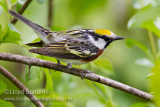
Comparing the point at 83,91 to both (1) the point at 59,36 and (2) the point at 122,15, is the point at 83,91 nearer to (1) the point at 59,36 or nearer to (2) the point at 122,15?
(1) the point at 59,36

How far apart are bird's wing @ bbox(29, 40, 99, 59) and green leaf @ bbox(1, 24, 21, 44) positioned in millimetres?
571

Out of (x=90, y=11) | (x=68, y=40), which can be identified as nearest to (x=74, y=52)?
(x=68, y=40)

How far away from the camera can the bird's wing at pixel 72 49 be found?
3210mm

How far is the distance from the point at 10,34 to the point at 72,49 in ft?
3.91

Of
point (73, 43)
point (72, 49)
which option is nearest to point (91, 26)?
point (73, 43)

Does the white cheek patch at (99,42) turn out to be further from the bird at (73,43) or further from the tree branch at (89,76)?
the tree branch at (89,76)

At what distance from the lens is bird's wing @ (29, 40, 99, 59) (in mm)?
3210

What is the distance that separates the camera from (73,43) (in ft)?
11.9

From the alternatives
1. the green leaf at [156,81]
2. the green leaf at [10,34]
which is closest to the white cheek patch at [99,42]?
the green leaf at [10,34]

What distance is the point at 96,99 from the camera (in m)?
3.28

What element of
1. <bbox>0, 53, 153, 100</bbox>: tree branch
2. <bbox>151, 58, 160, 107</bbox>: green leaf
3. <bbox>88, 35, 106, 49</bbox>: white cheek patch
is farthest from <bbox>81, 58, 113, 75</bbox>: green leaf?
<bbox>151, 58, 160, 107</bbox>: green leaf

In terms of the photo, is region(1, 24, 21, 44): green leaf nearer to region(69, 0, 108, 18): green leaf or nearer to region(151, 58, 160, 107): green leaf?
region(151, 58, 160, 107): green leaf

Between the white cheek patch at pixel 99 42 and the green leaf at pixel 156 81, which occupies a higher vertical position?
the green leaf at pixel 156 81

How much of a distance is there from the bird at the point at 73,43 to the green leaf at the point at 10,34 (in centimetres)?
47
